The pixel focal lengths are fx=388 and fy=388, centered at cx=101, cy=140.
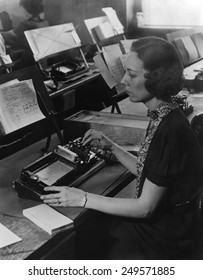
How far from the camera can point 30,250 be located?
131 cm

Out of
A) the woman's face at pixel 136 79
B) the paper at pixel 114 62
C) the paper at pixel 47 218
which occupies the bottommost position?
the paper at pixel 47 218

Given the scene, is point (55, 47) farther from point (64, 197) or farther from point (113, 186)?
point (64, 197)

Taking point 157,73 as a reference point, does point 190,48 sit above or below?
below

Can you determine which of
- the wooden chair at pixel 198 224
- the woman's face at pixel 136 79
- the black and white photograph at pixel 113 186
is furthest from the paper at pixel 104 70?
the woman's face at pixel 136 79

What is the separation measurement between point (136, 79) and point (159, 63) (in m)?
0.11

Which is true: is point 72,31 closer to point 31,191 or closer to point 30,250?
point 31,191

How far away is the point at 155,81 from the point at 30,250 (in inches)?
30.2

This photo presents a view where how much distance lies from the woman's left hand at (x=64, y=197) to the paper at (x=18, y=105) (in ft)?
1.63

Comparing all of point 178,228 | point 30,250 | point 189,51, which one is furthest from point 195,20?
point 30,250

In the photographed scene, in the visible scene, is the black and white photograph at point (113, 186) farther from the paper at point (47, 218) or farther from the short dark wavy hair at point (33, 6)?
the short dark wavy hair at point (33, 6)

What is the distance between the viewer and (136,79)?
1.53 m

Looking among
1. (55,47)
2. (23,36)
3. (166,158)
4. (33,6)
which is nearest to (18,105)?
(166,158)

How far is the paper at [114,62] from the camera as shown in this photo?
9.00 ft
